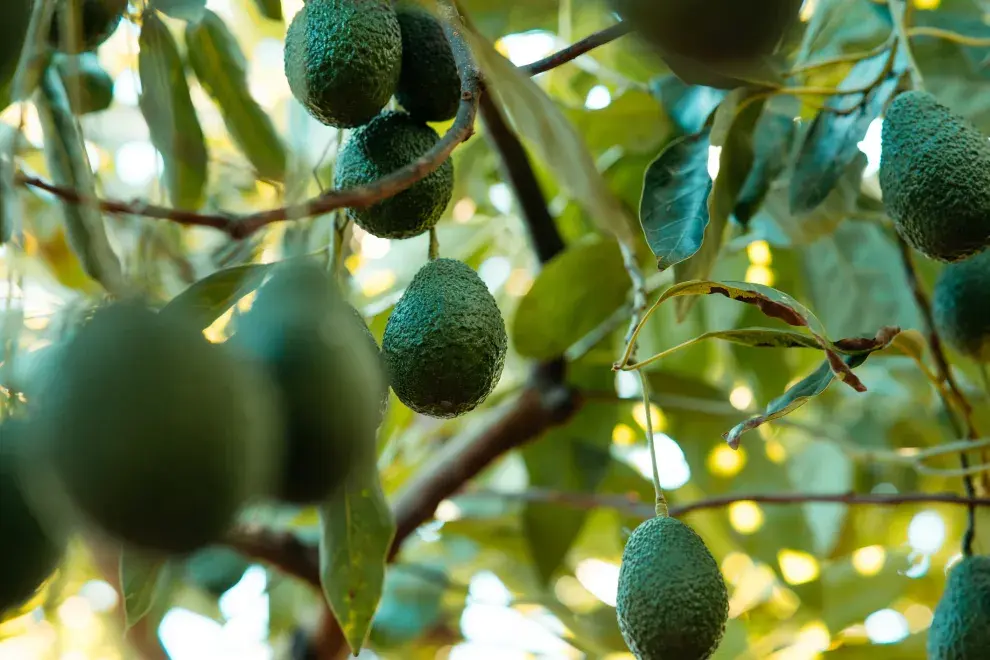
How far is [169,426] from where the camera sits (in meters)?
0.33

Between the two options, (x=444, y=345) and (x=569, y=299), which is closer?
(x=444, y=345)

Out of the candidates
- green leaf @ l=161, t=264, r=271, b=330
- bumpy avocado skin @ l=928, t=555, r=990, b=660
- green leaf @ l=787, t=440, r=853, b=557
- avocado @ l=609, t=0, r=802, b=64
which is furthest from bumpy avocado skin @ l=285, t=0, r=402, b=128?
green leaf @ l=787, t=440, r=853, b=557

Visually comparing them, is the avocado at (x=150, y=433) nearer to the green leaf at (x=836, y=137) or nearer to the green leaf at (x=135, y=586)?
the green leaf at (x=135, y=586)

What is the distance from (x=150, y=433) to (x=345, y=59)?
0.33 meters

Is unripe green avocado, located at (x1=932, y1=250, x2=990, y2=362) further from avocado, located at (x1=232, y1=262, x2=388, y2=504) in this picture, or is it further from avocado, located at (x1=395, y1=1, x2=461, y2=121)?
avocado, located at (x1=232, y1=262, x2=388, y2=504)

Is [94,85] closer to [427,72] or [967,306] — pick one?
[427,72]

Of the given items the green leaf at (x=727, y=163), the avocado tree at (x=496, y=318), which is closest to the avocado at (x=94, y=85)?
the avocado tree at (x=496, y=318)

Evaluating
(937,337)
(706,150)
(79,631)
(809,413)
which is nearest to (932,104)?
(706,150)

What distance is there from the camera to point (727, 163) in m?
0.81

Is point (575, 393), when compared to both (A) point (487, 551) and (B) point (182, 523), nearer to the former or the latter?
(A) point (487, 551)

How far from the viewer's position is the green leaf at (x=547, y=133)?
0.53m

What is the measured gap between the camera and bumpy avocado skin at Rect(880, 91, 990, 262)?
2.15ft

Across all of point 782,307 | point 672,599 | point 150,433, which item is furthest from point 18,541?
point 782,307

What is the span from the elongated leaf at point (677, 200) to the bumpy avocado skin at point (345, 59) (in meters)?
0.22
